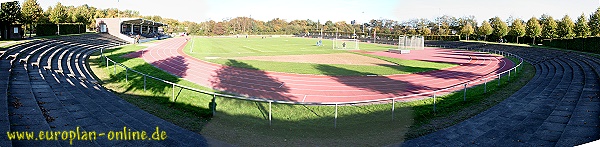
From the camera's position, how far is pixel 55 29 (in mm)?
46062

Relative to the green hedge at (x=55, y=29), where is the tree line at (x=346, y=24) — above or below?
above

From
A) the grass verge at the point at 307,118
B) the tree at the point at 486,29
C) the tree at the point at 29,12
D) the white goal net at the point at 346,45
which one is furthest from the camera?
the tree at the point at 486,29

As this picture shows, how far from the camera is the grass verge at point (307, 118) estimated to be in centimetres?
916

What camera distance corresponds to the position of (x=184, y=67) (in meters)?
25.5

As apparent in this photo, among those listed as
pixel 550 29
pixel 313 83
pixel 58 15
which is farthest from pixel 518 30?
pixel 58 15

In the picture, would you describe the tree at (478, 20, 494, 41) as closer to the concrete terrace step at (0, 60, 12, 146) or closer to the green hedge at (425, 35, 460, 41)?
the green hedge at (425, 35, 460, 41)

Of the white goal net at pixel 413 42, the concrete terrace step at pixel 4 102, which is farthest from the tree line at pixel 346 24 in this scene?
the white goal net at pixel 413 42

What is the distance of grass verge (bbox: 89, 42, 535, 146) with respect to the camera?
30.0ft

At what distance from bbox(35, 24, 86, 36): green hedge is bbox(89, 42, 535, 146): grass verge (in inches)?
1408

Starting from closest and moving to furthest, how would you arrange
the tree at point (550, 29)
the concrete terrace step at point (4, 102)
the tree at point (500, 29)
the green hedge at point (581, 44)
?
the concrete terrace step at point (4, 102), the green hedge at point (581, 44), the tree at point (550, 29), the tree at point (500, 29)

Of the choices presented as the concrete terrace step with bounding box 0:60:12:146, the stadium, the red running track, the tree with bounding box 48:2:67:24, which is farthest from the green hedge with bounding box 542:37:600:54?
the tree with bounding box 48:2:67:24

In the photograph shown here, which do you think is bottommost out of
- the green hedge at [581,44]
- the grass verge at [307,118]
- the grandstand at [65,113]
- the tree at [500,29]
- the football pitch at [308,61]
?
the grass verge at [307,118]

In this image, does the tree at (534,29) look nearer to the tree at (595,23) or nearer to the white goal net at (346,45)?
the tree at (595,23)

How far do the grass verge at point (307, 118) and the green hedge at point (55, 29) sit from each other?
35766 millimetres
